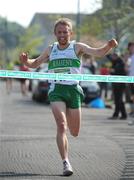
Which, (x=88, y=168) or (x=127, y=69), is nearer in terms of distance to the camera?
(x=88, y=168)

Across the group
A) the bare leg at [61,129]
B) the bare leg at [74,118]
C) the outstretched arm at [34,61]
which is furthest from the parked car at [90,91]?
the bare leg at [61,129]

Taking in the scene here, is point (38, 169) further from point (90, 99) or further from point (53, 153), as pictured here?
point (90, 99)

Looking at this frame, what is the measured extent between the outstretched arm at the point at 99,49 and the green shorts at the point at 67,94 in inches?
18.6

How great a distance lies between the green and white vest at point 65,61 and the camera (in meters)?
8.47

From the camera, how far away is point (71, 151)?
34.6ft

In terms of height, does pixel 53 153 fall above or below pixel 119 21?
below

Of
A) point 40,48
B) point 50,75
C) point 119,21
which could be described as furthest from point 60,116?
point 40,48

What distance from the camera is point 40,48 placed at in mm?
→ 109688

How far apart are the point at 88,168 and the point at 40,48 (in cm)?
10126

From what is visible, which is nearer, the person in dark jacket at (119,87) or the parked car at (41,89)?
the person in dark jacket at (119,87)

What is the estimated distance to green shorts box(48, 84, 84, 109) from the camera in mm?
8438

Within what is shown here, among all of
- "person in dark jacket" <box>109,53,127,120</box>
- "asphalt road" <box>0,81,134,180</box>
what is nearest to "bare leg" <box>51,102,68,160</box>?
"asphalt road" <box>0,81,134,180</box>

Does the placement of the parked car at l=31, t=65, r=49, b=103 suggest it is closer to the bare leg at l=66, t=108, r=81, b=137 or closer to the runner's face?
the bare leg at l=66, t=108, r=81, b=137

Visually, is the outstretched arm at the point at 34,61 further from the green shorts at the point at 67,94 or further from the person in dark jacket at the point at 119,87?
the person in dark jacket at the point at 119,87
